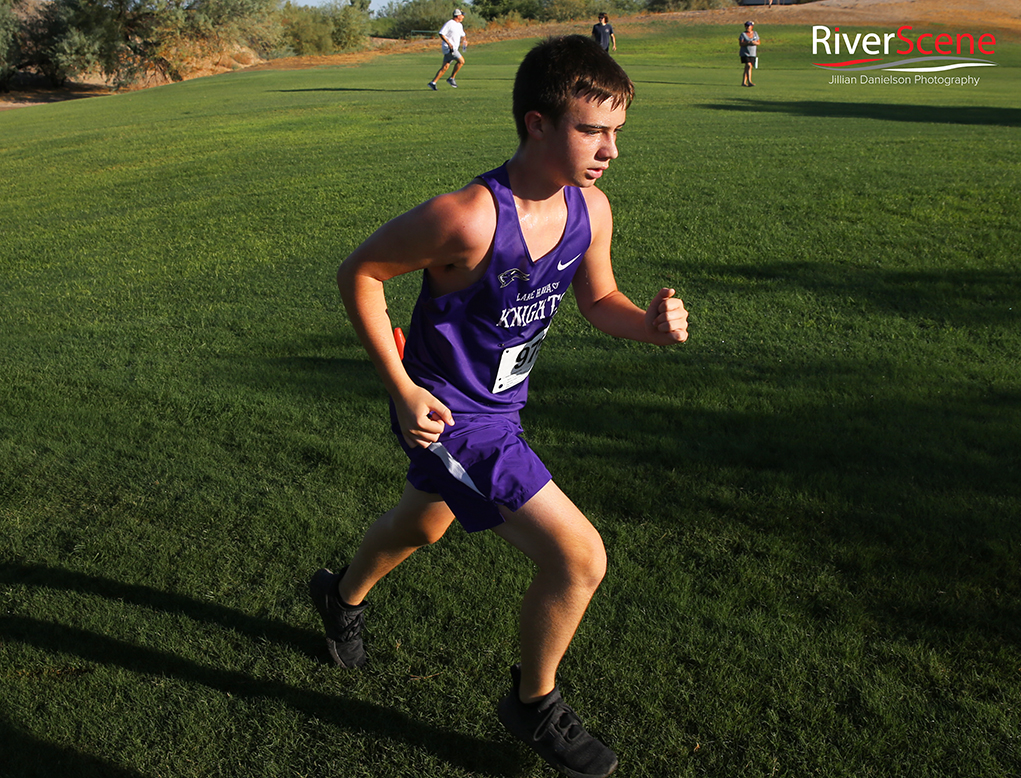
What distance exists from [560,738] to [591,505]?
1.52 metres

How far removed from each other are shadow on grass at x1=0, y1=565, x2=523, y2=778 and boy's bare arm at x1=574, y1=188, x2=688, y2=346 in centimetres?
137

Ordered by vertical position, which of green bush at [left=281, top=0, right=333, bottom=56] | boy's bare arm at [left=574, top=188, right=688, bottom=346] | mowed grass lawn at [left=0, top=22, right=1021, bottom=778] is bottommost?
mowed grass lawn at [left=0, top=22, right=1021, bottom=778]

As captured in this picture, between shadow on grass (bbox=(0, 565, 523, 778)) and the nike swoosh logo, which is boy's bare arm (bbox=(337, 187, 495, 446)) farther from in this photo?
shadow on grass (bbox=(0, 565, 523, 778))

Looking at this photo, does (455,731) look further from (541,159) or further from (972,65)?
(972,65)

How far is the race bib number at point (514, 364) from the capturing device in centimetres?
245

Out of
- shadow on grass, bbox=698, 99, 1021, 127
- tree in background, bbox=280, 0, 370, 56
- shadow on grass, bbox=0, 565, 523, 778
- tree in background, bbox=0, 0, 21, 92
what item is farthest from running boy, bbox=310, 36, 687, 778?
tree in background, bbox=280, 0, 370, 56

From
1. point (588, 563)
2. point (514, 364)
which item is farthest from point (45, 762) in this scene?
point (514, 364)

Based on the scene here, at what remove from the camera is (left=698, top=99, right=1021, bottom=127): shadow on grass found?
51.4 ft

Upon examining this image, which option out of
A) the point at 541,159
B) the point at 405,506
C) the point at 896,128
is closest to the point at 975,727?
the point at 405,506

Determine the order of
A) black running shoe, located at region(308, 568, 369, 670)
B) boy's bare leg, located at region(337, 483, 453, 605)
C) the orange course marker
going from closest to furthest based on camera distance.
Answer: the orange course marker, boy's bare leg, located at region(337, 483, 453, 605), black running shoe, located at region(308, 568, 369, 670)

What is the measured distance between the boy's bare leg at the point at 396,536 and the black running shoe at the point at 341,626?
0.11 ft

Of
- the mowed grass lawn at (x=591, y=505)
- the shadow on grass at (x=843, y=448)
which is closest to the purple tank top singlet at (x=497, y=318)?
the mowed grass lawn at (x=591, y=505)

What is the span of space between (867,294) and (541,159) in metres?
5.20

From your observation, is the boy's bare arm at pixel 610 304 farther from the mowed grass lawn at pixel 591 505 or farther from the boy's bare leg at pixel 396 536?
the mowed grass lawn at pixel 591 505
